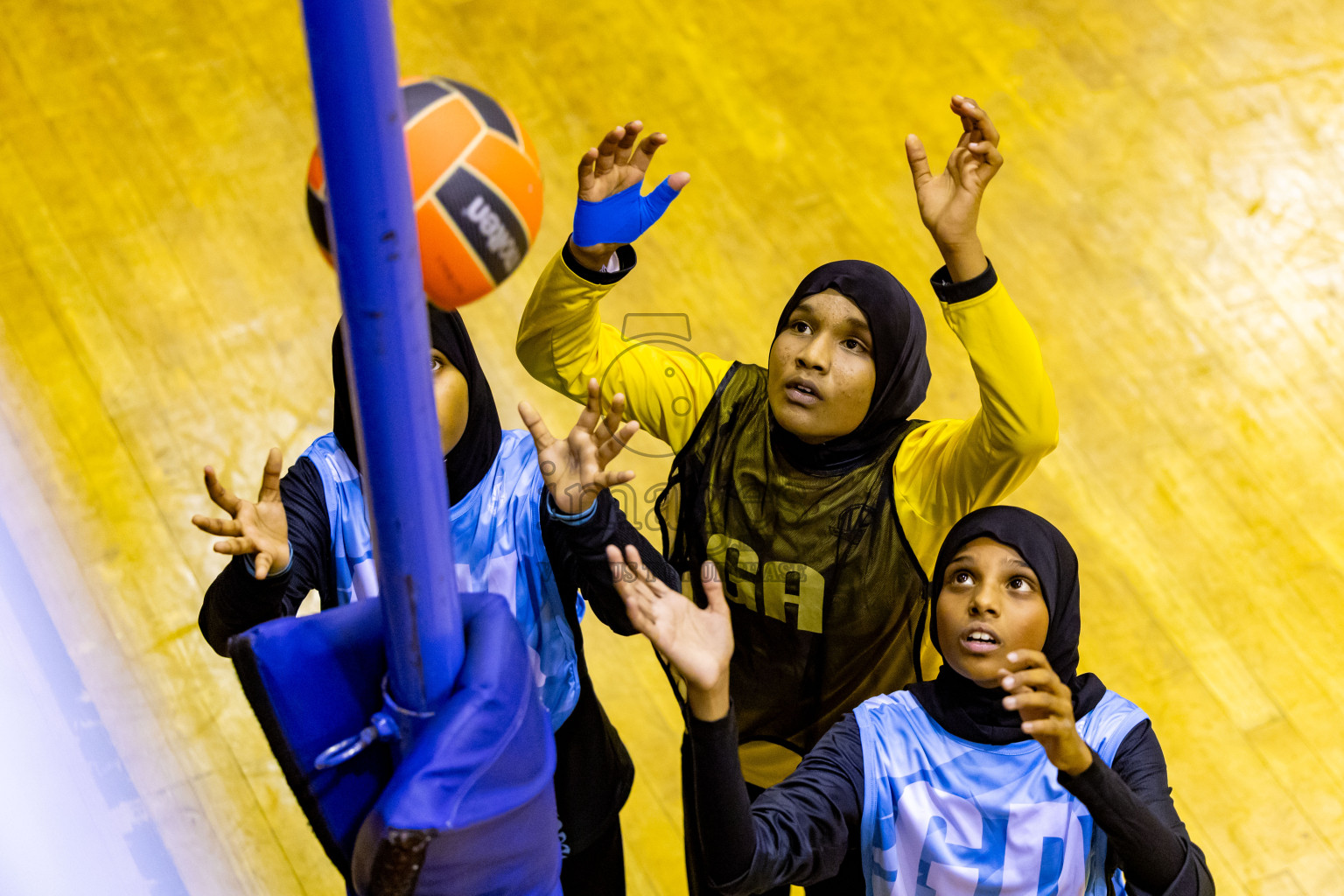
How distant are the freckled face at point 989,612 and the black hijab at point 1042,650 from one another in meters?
0.01

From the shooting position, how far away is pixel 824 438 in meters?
1.87

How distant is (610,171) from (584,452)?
1.76 ft

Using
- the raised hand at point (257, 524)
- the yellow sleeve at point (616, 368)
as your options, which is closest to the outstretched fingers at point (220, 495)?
the raised hand at point (257, 524)

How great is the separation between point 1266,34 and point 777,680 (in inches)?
131

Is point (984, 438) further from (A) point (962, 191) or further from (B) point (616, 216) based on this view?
(B) point (616, 216)

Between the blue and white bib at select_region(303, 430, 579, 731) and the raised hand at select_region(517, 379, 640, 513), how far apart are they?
28 centimetres

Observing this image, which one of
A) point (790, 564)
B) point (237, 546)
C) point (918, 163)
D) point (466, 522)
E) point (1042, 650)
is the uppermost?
point (918, 163)

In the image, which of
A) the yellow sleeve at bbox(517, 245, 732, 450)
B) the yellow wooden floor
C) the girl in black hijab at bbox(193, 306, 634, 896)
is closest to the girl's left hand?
the girl in black hijab at bbox(193, 306, 634, 896)

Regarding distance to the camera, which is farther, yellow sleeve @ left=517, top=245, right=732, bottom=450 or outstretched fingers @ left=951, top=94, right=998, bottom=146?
yellow sleeve @ left=517, top=245, right=732, bottom=450

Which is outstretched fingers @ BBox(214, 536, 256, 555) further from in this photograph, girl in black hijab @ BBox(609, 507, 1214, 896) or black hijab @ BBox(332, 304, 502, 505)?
girl in black hijab @ BBox(609, 507, 1214, 896)

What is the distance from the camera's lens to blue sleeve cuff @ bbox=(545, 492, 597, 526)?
4.98 ft

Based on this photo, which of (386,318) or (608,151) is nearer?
(386,318)

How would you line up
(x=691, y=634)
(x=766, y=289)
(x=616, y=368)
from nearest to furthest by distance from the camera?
(x=691, y=634), (x=616, y=368), (x=766, y=289)

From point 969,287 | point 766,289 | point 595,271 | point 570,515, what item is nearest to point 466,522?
point 570,515
